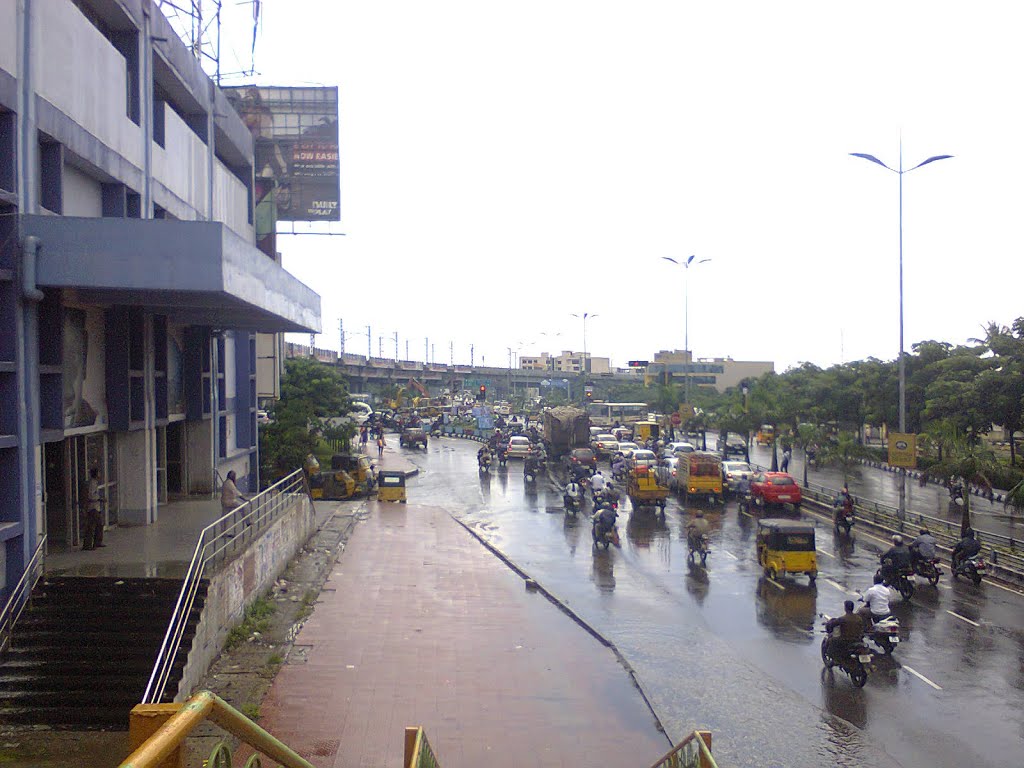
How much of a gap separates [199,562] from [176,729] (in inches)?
403

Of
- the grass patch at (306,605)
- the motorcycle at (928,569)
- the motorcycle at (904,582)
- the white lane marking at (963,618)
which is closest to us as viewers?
the grass patch at (306,605)

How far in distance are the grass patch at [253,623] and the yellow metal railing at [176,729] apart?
10.3m

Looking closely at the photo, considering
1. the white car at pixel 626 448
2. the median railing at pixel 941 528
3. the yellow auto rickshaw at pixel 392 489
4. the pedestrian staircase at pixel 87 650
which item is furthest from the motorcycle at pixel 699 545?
the white car at pixel 626 448

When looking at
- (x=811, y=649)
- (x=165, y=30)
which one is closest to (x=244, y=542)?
(x=811, y=649)

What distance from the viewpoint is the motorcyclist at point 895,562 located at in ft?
58.5

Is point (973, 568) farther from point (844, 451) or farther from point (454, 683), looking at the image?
point (844, 451)

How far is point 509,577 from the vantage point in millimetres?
19734

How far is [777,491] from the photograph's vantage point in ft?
98.7

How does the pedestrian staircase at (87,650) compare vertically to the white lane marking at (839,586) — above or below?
above

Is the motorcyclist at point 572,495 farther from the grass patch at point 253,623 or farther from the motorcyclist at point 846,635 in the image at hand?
the motorcyclist at point 846,635

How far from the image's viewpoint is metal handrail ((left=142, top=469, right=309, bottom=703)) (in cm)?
1069

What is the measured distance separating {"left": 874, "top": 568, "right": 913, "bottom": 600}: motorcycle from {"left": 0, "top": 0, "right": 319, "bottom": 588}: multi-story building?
43.0 ft

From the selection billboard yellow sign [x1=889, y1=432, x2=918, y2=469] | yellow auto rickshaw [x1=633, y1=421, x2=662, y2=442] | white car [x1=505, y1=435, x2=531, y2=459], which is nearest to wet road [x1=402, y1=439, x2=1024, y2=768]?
billboard yellow sign [x1=889, y1=432, x2=918, y2=469]

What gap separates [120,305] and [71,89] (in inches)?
159
